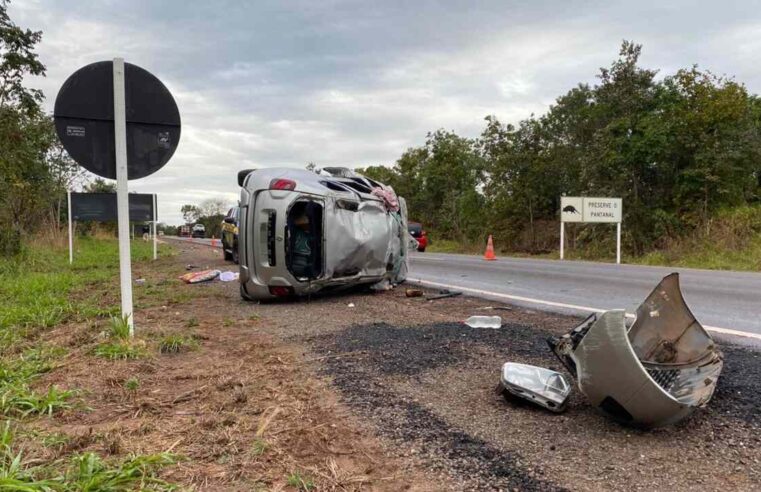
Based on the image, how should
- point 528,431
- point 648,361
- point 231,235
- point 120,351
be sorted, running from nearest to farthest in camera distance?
point 528,431 < point 648,361 < point 120,351 < point 231,235

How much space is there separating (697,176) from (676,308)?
1650 cm

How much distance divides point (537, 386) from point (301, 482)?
1.57 metres

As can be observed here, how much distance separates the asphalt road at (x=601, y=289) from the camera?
6.67 m

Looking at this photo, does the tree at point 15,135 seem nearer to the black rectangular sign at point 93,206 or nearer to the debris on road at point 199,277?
the black rectangular sign at point 93,206

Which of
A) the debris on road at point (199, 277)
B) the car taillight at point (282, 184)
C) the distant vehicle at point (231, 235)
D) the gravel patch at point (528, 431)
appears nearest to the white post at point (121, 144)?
the gravel patch at point (528, 431)

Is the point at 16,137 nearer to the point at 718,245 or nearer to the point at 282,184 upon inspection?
the point at 282,184

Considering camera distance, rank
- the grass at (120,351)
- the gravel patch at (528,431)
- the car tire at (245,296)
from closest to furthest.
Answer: the gravel patch at (528,431)
the grass at (120,351)
the car tire at (245,296)

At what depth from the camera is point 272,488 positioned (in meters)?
2.20

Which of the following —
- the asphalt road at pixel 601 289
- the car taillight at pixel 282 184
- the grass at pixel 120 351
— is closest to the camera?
the grass at pixel 120 351

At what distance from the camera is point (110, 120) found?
4586mm

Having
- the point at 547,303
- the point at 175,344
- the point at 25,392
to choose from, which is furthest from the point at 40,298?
the point at 547,303

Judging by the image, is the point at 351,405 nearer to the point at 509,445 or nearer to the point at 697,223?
the point at 509,445

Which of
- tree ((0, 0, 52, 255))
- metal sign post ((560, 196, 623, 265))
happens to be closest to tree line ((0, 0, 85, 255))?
tree ((0, 0, 52, 255))

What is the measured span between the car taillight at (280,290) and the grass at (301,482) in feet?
16.1
